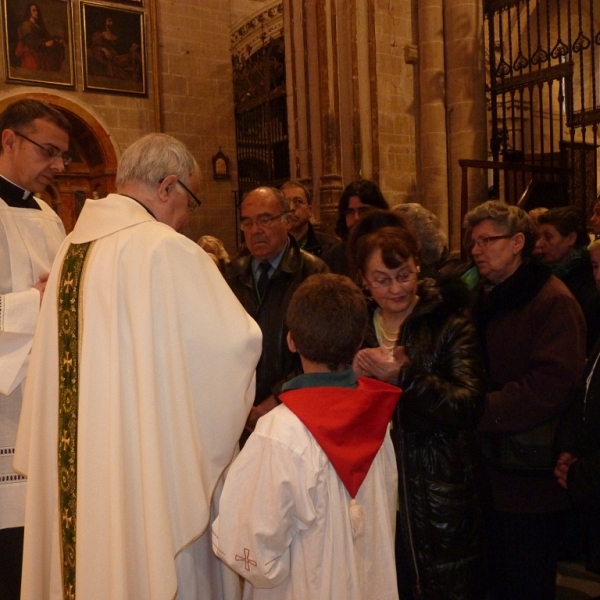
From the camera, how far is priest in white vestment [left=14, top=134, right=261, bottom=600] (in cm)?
205

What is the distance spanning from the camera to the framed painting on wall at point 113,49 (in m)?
11.7

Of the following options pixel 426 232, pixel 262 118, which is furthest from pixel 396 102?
pixel 262 118

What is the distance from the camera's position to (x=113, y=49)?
472 inches

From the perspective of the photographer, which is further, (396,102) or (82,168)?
(82,168)

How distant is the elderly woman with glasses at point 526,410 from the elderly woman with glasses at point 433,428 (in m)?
0.28

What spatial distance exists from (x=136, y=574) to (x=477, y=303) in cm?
174

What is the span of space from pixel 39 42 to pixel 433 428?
1107 centimetres

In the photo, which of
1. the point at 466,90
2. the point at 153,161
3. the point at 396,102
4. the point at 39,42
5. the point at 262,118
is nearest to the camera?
the point at 153,161

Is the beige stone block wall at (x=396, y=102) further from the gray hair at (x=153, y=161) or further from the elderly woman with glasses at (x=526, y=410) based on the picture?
the gray hair at (x=153, y=161)

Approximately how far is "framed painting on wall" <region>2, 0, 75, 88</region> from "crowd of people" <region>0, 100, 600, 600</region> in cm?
938

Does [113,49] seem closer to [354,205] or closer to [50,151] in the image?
[354,205]

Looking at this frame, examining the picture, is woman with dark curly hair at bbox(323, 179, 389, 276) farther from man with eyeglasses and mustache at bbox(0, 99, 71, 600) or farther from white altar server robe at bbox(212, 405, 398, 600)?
white altar server robe at bbox(212, 405, 398, 600)

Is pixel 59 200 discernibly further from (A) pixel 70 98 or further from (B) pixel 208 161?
(B) pixel 208 161

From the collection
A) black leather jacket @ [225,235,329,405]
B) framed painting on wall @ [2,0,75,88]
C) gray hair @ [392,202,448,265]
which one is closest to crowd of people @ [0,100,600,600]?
black leather jacket @ [225,235,329,405]
